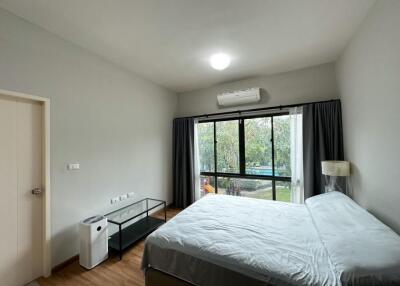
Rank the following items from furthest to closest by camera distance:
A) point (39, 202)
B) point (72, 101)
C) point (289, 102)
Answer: point (289, 102)
point (72, 101)
point (39, 202)

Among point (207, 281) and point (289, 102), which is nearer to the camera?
point (207, 281)

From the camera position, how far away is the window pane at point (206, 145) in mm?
4133

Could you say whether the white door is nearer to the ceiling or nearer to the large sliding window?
the ceiling

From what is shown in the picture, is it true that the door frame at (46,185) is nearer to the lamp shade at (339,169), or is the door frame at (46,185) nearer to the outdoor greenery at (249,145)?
the outdoor greenery at (249,145)

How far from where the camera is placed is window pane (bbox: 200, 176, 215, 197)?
415 cm

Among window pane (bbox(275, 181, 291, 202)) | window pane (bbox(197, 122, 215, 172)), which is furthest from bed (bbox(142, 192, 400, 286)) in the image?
window pane (bbox(197, 122, 215, 172))

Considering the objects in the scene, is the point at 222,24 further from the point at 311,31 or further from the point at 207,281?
the point at 207,281

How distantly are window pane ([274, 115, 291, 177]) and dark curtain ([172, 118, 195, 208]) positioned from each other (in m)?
1.80

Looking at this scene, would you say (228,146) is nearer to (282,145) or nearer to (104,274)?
(282,145)

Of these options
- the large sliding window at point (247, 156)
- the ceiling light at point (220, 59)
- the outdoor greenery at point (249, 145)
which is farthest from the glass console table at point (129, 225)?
the ceiling light at point (220, 59)

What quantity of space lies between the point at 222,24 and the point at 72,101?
7.03 feet

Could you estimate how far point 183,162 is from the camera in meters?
4.17

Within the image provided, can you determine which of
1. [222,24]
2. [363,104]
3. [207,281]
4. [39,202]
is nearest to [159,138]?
[39,202]

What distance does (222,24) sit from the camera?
201 centimetres
